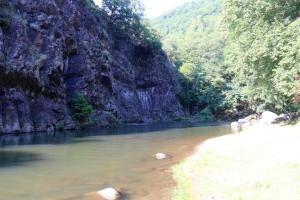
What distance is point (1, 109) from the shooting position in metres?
51.8

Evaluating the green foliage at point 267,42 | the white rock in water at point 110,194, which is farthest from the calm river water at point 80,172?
the green foliage at point 267,42

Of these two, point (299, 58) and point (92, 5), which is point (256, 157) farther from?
point (92, 5)

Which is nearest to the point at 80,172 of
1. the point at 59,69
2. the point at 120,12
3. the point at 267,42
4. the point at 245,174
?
the point at 245,174

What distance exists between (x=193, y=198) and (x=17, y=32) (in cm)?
4620

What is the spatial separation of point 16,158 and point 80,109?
39.1 metres

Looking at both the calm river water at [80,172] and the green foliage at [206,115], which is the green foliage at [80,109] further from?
the green foliage at [206,115]

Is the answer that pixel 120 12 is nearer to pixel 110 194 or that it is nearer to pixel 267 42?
pixel 267 42

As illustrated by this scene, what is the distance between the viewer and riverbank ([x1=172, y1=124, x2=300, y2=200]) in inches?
564

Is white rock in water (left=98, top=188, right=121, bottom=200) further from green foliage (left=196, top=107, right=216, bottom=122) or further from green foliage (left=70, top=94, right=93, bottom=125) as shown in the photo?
green foliage (left=196, top=107, right=216, bottom=122)

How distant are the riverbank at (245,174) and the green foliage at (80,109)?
1635 inches

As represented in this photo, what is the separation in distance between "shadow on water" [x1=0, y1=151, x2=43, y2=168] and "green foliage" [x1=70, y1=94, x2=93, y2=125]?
3536 cm

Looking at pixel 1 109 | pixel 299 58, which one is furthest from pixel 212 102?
pixel 299 58

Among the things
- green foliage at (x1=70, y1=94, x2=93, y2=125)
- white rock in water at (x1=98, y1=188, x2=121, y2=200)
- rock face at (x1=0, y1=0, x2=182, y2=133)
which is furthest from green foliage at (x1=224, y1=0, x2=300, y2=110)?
green foliage at (x1=70, y1=94, x2=93, y2=125)

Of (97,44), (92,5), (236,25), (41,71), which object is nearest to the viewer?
(236,25)
